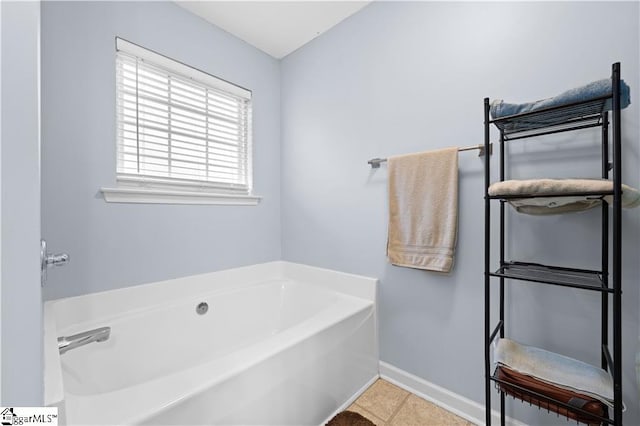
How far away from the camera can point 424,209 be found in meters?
1.48

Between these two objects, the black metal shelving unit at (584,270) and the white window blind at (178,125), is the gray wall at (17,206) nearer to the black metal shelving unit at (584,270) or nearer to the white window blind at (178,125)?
the black metal shelving unit at (584,270)

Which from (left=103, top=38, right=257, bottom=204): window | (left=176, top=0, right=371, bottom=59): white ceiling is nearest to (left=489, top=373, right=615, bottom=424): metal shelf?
(left=103, top=38, right=257, bottom=204): window

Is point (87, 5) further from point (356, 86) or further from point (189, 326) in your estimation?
point (189, 326)

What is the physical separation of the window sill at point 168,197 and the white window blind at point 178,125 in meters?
0.07

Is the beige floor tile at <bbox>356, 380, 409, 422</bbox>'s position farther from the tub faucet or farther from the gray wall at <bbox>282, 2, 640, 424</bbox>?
the tub faucet

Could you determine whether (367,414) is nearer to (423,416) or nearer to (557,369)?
(423,416)

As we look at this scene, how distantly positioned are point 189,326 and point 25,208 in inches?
61.9

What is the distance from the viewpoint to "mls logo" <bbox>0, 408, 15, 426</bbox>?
301 mm

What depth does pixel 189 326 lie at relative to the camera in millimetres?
1668

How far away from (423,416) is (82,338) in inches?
66.9

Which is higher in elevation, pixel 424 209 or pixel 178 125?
pixel 178 125

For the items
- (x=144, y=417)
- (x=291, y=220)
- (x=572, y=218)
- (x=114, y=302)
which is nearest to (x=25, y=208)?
(x=144, y=417)

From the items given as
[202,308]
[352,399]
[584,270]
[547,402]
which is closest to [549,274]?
[584,270]

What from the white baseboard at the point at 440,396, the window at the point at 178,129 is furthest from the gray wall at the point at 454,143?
the window at the point at 178,129
